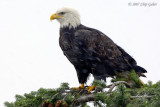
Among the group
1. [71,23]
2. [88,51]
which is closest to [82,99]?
[88,51]

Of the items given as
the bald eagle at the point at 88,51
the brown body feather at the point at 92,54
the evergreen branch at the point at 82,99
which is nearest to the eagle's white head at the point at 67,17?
the bald eagle at the point at 88,51

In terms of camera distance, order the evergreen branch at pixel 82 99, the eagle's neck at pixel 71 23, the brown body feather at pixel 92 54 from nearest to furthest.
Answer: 1. the evergreen branch at pixel 82 99
2. the brown body feather at pixel 92 54
3. the eagle's neck at pixel 71 23

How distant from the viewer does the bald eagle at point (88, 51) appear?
542 cm

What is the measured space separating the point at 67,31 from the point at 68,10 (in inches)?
25.8

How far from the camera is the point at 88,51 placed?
5.42 m

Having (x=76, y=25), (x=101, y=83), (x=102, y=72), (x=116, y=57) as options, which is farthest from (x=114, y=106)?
(x=76, y=25)

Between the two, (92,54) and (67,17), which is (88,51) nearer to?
(92,54)

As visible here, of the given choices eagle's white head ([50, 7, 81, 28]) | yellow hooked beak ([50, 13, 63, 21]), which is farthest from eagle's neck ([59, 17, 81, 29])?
yellow hooked beak ([50, 13, 63, 21])

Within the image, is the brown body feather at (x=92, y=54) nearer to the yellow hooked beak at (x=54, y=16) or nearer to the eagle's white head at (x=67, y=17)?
the eagle's white head at (x=67, y=17)

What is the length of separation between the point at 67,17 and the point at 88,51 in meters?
1.16

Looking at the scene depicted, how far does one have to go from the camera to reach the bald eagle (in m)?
5.42

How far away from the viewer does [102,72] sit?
18.0 feet

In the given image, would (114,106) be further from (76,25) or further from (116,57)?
(76,25)

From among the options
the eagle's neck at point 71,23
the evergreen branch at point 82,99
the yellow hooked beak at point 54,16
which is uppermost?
the yellow hooked beak at point 54,16
